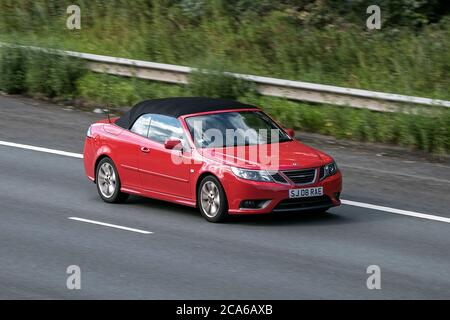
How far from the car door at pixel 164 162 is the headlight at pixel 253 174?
2.85ft

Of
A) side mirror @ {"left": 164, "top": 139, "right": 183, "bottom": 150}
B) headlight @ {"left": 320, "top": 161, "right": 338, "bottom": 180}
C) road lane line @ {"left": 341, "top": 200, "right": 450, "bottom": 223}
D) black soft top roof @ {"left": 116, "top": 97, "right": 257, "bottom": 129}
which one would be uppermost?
black soft top roof @ {"left": 116, "top": 97, "right": 257, "bottom": 129}

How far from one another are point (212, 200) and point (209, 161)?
52cm

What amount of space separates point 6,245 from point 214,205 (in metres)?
2.84

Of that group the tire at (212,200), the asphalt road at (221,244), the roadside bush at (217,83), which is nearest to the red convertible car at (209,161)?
the tire at (212,200)

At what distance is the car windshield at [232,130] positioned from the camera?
620 inches

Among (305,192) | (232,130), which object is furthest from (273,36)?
(305,192)

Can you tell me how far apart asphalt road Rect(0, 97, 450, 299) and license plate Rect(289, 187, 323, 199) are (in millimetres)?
419

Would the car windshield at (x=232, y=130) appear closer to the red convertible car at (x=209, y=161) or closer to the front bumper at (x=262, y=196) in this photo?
the red convertible car at (x=209, y=161)

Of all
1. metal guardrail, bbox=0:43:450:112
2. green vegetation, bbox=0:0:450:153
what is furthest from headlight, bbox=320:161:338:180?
metal guardrail, bbox=0:43:450:112

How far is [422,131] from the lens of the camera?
19781 millimetres

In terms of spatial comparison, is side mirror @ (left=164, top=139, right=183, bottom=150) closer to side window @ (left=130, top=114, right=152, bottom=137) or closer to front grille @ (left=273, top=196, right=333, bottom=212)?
side window @ (left=130, top=114, right=152, bottom=137)

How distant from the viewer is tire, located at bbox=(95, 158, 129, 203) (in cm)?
1664
